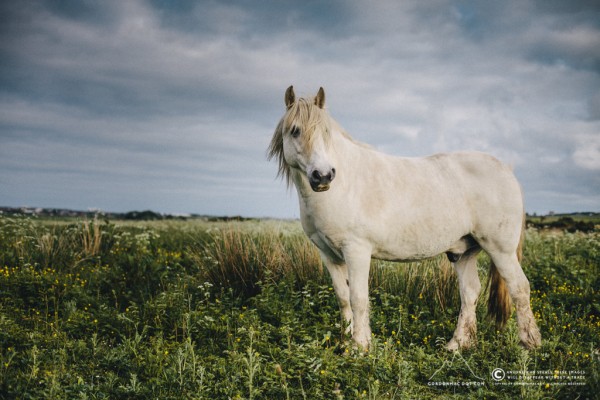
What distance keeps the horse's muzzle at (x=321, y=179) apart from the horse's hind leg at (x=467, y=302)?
8.40 ft

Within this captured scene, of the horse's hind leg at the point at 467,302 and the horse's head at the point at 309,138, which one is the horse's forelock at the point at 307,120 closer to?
the horse's head at the point at 309,138

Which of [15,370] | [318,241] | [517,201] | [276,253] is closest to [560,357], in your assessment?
[517,201]

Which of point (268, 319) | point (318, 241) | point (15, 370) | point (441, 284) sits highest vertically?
point (318, 241)

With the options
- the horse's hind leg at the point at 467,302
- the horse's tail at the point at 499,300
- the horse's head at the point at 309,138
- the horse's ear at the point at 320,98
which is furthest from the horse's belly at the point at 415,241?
the horse's ear at the point at 320,98

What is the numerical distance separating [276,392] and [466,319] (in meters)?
2.81

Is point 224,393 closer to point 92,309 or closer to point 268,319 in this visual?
point 268,319

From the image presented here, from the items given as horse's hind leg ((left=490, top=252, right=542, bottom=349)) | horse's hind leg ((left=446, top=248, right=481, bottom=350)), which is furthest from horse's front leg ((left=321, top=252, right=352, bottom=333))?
horse's hind leg ((left=490, top=252, right=542, bottom=349))

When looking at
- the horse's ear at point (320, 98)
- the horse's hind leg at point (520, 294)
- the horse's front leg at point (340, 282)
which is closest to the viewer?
the horse's ear at point (320, 98)

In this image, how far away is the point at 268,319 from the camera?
216 inches

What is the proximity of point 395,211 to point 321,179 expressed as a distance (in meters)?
1.19

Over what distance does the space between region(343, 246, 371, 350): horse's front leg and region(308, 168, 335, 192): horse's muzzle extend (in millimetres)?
799

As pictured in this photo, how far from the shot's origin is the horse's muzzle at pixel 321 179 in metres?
4.05

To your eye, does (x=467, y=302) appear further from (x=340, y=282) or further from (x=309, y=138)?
(x=309, y=138)

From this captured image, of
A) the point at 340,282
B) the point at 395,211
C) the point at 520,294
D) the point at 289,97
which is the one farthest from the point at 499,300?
the point at 289,97
